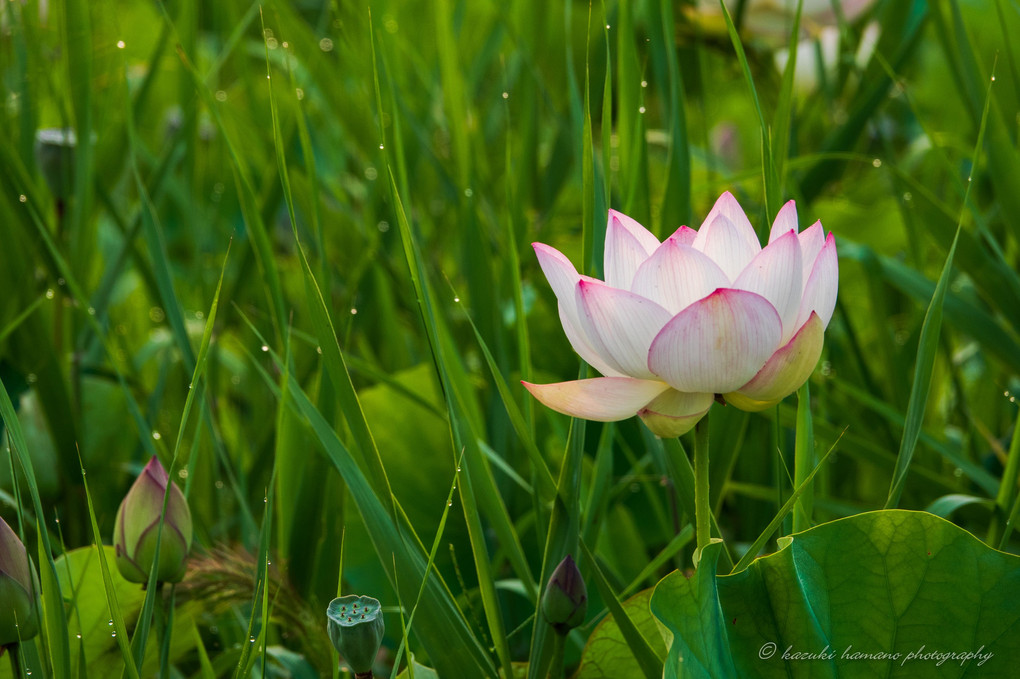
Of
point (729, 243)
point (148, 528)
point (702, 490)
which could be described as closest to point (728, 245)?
point (729, 243)

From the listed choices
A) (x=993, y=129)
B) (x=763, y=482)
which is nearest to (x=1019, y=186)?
(x=993, y=129)

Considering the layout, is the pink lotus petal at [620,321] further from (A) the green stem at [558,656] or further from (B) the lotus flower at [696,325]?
(A) the green stem at [558,656]

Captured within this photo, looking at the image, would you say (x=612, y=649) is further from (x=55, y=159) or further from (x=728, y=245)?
(x=55, y=159)

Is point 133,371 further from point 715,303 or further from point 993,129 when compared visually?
point 993,129

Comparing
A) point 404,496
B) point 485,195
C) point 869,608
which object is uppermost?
point 485,195

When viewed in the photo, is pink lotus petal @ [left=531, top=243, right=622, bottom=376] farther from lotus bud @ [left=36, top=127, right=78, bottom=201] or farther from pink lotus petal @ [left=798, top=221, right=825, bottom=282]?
lotus bud @ [left=36, top=127, right=78, bottom=201]

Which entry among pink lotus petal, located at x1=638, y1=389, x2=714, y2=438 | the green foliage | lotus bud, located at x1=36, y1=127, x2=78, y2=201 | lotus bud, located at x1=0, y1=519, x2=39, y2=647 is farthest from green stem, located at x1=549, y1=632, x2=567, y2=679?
lotus bud, located at x1=36, y1=127, x2=78, y2=201
